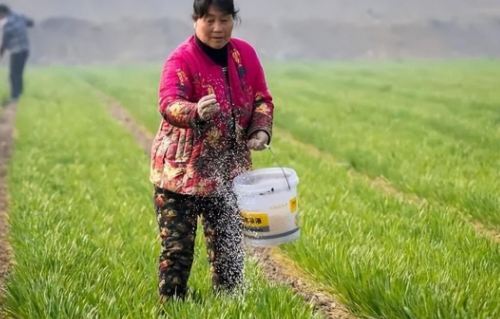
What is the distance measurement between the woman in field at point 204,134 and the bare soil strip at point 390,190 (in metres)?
2.27

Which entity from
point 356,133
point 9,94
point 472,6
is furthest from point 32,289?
point 472,6

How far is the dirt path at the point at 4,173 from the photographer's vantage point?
442 centimetres

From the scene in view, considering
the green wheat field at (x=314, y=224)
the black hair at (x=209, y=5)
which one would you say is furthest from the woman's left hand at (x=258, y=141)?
the green wheat field at (x=314, y=224)

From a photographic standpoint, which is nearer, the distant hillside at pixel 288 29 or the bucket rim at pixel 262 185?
the bucket rim at pixel 262 185

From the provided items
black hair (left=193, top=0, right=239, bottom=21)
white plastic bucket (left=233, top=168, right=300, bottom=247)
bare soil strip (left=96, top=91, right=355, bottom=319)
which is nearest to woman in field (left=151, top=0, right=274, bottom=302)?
black hair (left=193, top=0, right=239, bottom=21)

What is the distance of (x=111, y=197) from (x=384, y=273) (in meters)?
3.41

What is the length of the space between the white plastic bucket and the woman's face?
668 millimetres

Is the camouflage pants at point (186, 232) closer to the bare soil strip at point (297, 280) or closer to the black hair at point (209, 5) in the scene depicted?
the bare soil strip at point (297, 280)

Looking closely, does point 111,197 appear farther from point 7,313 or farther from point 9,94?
point 9,94

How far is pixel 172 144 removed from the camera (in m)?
3.09

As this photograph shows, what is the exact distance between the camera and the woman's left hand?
3072 millimetres

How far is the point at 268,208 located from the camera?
2.98 m

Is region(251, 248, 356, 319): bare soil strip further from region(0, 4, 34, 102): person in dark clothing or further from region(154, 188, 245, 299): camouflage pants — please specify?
region(0, 4, 34, 102): person in dark clothing

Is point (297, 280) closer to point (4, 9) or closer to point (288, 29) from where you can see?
point (4, 9)
